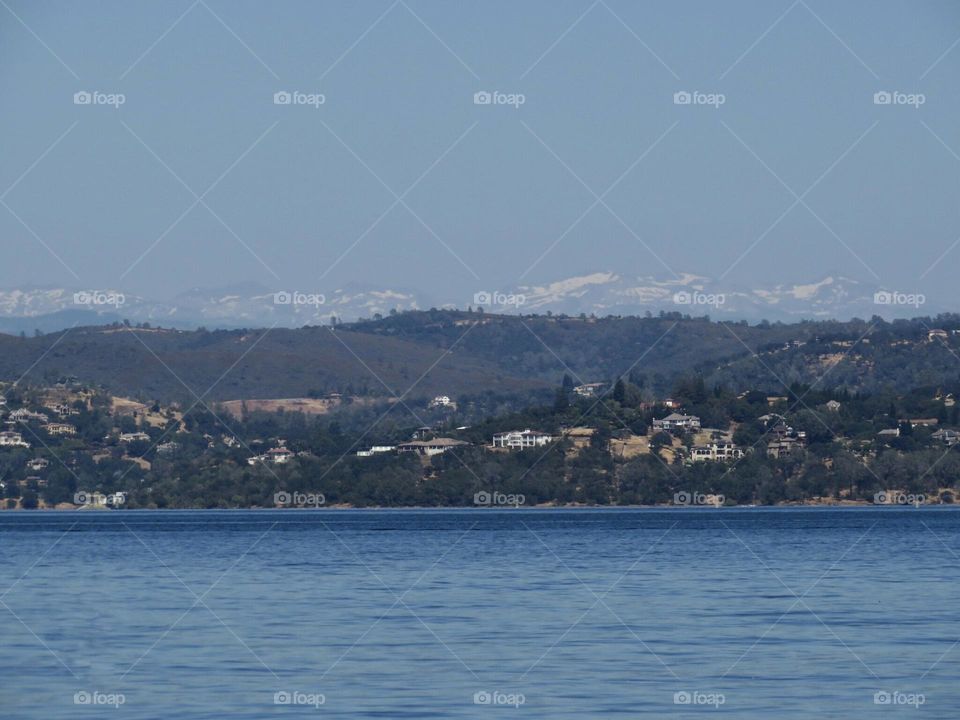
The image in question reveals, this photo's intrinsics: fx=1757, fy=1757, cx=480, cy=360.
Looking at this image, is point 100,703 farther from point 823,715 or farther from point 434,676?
point 823,715

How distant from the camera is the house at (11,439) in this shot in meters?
176

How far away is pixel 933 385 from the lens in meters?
177

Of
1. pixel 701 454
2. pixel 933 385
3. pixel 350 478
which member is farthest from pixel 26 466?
pixel 933 385

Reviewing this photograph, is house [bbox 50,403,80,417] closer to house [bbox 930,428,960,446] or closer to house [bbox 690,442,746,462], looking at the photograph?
house [bbox 690,442,746,462]

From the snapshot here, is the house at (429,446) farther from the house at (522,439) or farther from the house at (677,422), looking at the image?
the house at (677,422)

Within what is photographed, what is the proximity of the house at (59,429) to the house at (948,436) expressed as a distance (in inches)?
3359

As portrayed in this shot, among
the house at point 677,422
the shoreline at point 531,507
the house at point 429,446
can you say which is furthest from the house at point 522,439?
the house at point 677,422

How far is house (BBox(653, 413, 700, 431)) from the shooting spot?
152m

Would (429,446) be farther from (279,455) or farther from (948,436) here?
(948,436)

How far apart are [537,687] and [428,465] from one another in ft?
420

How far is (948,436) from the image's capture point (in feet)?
504

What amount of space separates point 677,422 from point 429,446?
22.7m

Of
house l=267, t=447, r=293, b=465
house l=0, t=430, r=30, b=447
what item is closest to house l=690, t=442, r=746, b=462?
house l=267, t=447, r=293, b=465

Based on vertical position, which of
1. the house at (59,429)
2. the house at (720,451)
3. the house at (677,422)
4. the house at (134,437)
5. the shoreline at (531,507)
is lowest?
the shoreline at (531,507)
